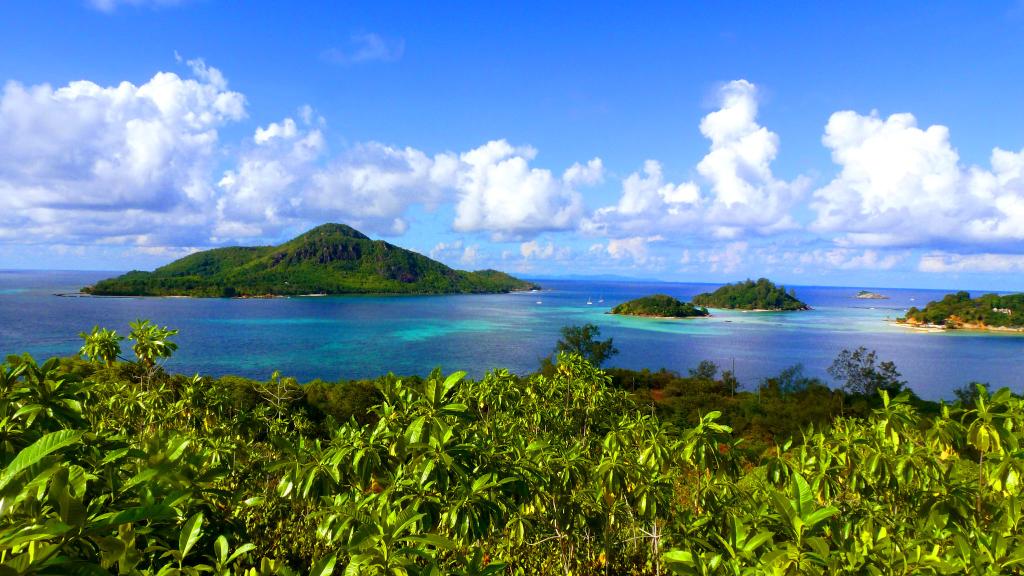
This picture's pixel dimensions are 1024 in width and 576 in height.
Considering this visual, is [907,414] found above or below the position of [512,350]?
above

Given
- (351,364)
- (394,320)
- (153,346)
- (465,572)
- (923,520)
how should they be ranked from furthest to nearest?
(394,320) < (351,364) < (153,346) < (923,520) < (465,572)

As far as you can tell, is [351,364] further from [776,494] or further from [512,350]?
[776,494]

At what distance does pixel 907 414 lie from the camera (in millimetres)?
7223

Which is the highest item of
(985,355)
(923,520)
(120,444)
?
(120,444)

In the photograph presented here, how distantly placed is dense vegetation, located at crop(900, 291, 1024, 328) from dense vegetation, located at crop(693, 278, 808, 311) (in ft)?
141

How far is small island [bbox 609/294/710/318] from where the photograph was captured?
141 meters

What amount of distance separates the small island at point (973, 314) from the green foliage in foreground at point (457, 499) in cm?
15002

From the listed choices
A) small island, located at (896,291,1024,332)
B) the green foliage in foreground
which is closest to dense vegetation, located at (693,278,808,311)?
small island, located at (896,291,1024,332)

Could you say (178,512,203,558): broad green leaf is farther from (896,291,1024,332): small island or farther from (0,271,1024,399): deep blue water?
(896,291,1024,332): small island

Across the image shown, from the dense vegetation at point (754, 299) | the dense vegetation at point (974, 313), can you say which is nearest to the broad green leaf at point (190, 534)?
the dense vegetation at point (974, 313)

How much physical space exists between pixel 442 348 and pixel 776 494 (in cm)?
7655

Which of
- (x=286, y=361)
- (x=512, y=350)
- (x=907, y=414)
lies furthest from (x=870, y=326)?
(x=907, y=414)

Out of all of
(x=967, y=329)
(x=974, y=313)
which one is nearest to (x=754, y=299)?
(x=974, y=313)

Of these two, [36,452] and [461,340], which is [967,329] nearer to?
[461,340]
